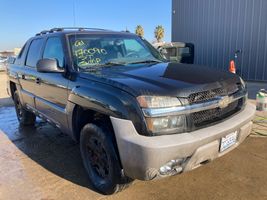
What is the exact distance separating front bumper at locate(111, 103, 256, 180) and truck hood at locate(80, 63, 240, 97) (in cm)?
37

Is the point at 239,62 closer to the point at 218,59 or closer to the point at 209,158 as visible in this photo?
the point at 218,59

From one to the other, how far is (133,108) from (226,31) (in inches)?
422

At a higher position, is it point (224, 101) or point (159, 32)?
point (159, 32)

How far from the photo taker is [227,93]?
9.43ft

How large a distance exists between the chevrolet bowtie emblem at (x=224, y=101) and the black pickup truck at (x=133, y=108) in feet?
0.03

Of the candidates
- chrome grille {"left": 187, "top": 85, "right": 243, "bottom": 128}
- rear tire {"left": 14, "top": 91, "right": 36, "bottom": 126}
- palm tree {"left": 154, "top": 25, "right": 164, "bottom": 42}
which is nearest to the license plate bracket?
chrome grille {"left": 187, "top": 85, "right": 243, "bottom": 128}

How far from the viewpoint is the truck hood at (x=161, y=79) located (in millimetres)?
2539

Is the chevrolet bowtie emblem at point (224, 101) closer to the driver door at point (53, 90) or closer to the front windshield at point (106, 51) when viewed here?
the front windshield at point (106, 51)

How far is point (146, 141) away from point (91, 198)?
1.12 m

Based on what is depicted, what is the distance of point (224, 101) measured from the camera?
278 centimetres

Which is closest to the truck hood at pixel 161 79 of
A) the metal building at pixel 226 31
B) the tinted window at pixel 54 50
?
the tinted window at pixel 54 50

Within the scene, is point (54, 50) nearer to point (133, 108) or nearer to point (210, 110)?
point (133, 108)

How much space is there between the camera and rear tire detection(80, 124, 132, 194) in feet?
8.84

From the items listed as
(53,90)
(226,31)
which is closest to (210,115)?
(53,90)
